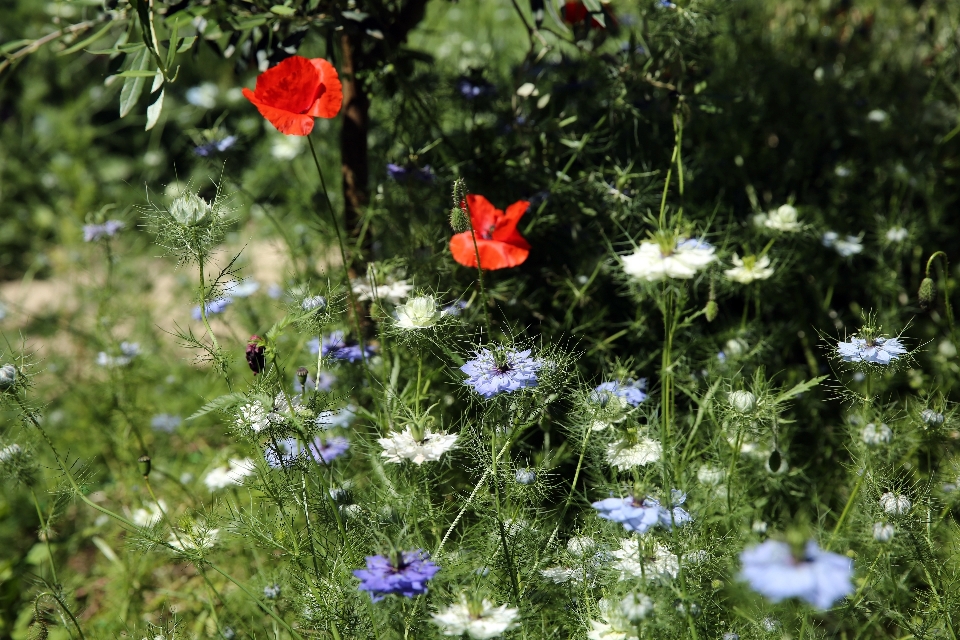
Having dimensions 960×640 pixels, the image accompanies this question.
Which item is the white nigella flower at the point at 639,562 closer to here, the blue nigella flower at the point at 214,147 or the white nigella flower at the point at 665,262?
the white nigella flower at the point at 665,262

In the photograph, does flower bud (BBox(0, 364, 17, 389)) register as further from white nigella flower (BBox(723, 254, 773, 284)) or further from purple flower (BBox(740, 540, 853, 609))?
white nigella flower (BBox(723, 254, 773, 284))

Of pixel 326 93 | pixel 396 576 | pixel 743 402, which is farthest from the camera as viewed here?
pixel 326 93

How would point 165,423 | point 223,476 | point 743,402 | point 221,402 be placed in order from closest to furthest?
point 221,402
point 743,402
point 223,476
point 165,423

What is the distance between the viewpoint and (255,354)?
1315mm

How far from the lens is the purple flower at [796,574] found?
77 cm

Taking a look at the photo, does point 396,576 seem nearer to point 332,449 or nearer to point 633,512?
point 633,512

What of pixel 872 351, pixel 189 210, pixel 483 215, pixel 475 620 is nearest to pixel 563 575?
pixel 475 620

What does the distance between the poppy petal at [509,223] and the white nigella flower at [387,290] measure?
24cm

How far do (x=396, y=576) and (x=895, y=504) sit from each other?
0.88m

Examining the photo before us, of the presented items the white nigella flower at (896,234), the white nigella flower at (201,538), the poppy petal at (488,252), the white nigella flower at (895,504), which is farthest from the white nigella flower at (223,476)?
the white nigella flower at (896,234)

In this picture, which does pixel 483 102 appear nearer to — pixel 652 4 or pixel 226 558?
pixel 652 4

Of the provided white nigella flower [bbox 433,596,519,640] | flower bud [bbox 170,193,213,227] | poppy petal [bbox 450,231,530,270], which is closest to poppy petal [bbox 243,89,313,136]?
flower bud [bbox 170,193,213,227]

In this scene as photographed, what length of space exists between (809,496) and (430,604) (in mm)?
1064

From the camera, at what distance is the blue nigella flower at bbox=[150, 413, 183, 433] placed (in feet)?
7.64
